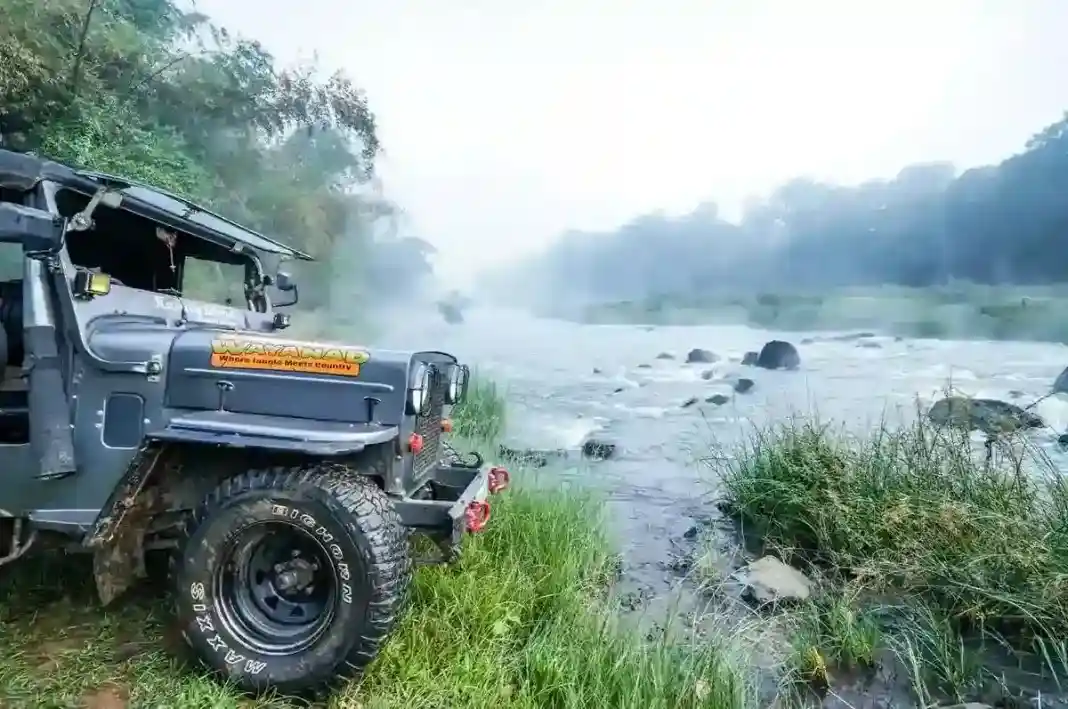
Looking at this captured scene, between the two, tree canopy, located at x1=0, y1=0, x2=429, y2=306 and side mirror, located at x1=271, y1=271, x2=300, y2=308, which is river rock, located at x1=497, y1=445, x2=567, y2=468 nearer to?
side mirror, located at x1=271, y1=271, x2=300, y2=308

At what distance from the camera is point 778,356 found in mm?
10492

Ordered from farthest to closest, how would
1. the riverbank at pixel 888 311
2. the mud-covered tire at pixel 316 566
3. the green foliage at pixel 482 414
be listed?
1. the riverbank at pixel 888 311
2. the green foliage at pixel 482 414
3. the mud-covered tire at pixel 316 566

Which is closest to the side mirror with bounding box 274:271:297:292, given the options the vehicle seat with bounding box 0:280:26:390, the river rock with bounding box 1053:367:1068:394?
the vehicle seat with bounding box 0:280:26:390

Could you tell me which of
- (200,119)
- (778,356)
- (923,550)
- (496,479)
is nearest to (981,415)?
(923,550)

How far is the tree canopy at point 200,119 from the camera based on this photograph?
7.88 m

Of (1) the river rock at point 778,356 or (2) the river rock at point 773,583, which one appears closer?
(2) the river rock at point 773,583

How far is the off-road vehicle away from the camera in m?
2.59

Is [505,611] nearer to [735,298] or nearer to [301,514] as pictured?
[301,514]

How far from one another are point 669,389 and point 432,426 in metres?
7.64

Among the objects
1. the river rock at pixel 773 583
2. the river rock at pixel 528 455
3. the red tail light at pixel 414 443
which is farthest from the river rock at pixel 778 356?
the red tail light at pixel 414 443

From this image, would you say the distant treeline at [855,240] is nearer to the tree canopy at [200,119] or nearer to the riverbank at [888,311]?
the riverbank at [888,311]

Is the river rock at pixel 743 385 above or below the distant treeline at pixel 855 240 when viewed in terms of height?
below

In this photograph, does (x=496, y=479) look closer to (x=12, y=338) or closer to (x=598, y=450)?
(x=12, y=338)

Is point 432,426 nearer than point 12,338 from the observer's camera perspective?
No
